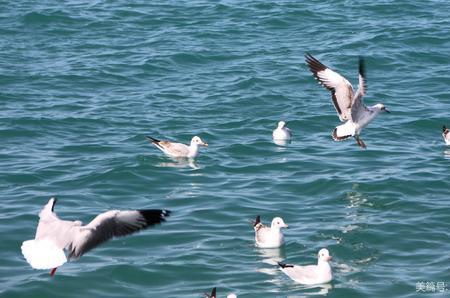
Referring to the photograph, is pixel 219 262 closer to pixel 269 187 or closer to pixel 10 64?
pixel 269 187

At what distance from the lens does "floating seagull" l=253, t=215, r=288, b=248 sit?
578 inches

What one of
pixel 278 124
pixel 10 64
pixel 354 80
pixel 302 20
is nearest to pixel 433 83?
pixel 354 80

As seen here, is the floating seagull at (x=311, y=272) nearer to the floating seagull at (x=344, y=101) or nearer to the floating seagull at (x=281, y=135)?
the floating seagull at (x=344, y=101)

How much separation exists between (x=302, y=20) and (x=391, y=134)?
420 inches

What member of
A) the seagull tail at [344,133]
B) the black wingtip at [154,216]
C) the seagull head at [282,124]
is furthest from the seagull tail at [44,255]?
the seagull head at [282,124]

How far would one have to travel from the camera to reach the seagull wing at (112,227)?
12398mm

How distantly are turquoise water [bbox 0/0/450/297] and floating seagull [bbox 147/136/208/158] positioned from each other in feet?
0.72

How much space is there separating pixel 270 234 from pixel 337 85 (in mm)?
3933

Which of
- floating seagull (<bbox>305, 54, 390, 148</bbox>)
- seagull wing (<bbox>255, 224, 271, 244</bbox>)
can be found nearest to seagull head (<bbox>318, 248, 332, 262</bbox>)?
seagull wing (<bbox>255, 224, 271, 244</bbox>)

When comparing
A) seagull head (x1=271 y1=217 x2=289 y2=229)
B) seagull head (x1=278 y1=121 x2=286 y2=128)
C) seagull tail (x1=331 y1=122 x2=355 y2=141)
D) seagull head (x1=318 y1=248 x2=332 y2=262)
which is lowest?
seagull head (x1=318 y1=248 x2=332 y2=262)

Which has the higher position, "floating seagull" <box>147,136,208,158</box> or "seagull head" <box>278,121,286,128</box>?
"seagull head" <box>278,121,286,128</box>

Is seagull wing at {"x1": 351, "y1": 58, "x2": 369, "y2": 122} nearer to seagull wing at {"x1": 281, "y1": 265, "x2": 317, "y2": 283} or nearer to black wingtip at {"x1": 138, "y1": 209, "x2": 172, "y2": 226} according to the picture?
seagull wing at {"x1": 281, "y1": 265, "x2": 317, "y2": 283}

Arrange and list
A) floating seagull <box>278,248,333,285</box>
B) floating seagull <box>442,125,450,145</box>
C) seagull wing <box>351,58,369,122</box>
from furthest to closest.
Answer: floating seagull <box>442,125,450,145</box> → seagull wing <box>351,58,369,122</box> → floating seagull <box>278,248,333,285</box>

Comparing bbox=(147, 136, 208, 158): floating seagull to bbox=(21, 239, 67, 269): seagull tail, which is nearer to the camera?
bbox=(21, 239, 67, 269): seagull tail
